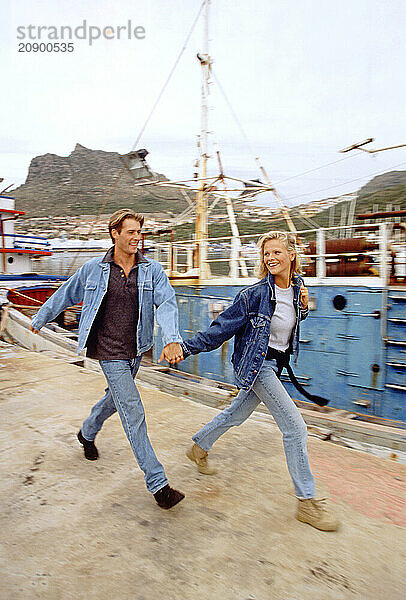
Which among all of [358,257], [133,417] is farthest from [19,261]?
[133,417]

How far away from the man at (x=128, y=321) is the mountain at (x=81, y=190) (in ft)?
156

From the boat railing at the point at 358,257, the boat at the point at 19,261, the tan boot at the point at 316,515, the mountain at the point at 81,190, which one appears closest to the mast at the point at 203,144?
the boat railing at the point at 358,257

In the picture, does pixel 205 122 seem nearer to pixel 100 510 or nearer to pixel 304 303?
pixel 304 303

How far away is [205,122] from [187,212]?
9.35 ft

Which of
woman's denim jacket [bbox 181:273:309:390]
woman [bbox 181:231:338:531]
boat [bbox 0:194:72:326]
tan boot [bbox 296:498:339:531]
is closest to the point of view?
tan boot [bbox 296:498:339:531]

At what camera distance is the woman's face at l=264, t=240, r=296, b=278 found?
9.70ft

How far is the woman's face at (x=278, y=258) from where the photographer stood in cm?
296

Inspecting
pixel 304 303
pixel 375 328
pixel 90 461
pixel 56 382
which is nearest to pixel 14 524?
Answer: pixel 90 461

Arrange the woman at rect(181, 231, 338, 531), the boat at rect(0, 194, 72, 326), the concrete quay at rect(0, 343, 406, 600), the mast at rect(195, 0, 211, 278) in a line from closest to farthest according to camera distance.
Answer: the concrete quay at rect(0, 343, 406, 600), the woman at rect(181, 231, 338, 531), the mast at rect(195, 0, 211, 278), the boat at rect(0, 194, 72, 326)

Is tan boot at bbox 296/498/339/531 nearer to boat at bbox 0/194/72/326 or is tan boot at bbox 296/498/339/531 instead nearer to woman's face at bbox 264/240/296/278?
woman's face at bbox 264/240/296/278

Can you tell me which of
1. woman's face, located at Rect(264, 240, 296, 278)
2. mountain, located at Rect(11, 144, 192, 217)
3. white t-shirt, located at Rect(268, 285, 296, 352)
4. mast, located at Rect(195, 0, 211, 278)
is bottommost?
white t-shirt, located at Rect(268, 285, 296, 352)

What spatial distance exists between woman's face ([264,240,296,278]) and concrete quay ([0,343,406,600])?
1618 millimetres

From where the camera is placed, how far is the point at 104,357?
295 centimetres

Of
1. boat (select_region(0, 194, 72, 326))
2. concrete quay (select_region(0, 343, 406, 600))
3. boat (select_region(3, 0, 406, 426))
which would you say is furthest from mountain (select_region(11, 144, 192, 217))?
concrete quay (select_region(0, 343, 406, 600))
